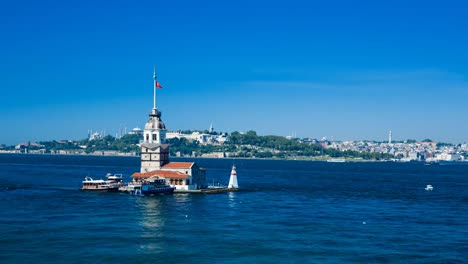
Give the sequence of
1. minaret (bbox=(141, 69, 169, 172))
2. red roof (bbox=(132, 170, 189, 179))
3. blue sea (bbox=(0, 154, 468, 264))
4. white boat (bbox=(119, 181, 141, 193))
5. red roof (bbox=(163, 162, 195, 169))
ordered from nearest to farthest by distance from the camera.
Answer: blue sea (bbox=(0, 154, 468, 264)) → white boat (bbox=(119, 181, 141, 193)) → red roof (bbox=(132, 170, 189, 179)) → red roof (bbox=(163, 162, 195, 169)) → minaret (bbox=(141, 69, 169, 172))

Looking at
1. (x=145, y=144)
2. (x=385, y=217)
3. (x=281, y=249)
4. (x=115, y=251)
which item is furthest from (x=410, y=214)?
(x=145, y=144)

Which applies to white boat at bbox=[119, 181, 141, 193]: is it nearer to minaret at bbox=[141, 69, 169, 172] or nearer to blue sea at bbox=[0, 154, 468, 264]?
blue sea at bbox=[0, 154, 468, 264]

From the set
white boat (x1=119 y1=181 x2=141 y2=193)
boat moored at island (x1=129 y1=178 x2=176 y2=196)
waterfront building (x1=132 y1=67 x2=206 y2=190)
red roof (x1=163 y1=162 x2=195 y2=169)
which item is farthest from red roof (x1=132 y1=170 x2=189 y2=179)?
white boat (x1=119 y1=181 x2=141 y2=193)

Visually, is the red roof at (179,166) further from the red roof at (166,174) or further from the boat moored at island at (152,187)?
the boat moored at island at (152,187)

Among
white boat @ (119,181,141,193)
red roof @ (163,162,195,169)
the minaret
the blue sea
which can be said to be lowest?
the blue sea

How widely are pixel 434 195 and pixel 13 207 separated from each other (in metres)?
68.5

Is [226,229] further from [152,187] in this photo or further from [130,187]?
[130,187]

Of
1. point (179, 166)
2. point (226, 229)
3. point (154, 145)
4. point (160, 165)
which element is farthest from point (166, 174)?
point (226, 229)

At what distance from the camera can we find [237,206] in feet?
A: 249

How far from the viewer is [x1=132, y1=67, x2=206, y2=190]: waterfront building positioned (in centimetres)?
9438

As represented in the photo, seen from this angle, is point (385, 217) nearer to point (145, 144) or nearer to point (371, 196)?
point (371, 196)

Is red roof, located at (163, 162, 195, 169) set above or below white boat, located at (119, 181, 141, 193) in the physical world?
above

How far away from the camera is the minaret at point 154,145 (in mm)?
98938

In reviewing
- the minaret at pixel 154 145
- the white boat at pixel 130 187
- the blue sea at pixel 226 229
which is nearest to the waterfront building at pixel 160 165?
the minaret at pixel 154 145
